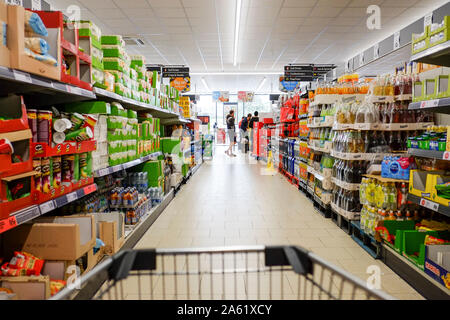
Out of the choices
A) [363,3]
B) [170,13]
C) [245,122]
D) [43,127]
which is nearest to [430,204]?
[43,127]

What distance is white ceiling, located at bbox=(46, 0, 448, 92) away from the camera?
704cm

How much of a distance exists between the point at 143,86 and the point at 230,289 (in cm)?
279

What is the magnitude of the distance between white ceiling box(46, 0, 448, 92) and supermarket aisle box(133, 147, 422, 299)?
4101mm

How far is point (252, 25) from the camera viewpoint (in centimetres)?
841

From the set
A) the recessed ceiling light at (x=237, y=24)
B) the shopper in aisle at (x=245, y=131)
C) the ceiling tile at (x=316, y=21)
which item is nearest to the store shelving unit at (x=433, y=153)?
the recessed ceiling light at (x=237, y=24)

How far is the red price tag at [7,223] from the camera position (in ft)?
5.02

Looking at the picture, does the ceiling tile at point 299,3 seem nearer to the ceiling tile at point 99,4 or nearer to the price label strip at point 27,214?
the ceiling tile at point 99,4

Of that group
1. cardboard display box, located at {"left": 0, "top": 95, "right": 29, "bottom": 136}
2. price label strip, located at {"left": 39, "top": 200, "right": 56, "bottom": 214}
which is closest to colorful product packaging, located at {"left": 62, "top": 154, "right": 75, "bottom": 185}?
price label strip, located at {"left": 39, "top": 200, "right": 56, "bottom": 214}

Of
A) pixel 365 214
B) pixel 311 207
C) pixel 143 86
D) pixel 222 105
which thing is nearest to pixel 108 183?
pixel 143 86

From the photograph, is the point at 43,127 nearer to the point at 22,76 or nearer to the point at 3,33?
the point at 22,76

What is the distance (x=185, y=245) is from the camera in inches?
135

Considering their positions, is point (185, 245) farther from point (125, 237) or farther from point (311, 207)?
point (311, 207)

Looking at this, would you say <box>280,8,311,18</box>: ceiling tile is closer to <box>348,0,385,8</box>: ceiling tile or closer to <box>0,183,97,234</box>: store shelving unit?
<box>348,0,385,8</box>: ceiling tile

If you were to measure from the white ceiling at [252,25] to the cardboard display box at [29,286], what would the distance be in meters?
6.51
